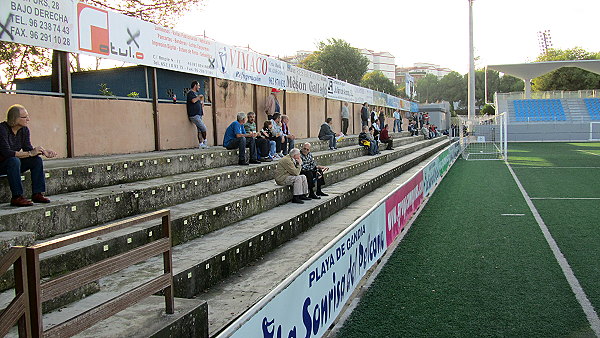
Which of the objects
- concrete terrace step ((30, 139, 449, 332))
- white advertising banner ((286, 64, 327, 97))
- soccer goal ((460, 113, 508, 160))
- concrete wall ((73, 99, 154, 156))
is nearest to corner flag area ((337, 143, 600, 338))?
concrete terrace step ((30, 139, 449, 332))

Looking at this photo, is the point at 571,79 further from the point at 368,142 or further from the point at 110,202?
the point at 110,202

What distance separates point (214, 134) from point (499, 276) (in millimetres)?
8153

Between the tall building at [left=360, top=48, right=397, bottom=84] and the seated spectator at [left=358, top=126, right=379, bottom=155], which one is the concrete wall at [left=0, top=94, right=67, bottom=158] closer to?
the seated spectator at [left=358, top=126, right=379, bottom=155]

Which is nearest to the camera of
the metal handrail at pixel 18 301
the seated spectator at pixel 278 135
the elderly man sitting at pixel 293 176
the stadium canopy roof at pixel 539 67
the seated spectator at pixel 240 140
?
the metal handrail at pixel 18 301

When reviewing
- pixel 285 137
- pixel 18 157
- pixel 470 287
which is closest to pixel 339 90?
pixel 285 137

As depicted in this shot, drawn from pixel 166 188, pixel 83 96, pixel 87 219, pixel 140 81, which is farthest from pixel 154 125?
pixel 87 219

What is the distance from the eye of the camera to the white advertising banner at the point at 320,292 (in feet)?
10.1

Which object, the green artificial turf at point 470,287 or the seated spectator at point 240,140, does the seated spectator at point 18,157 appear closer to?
the green artificial turf at point 470,287

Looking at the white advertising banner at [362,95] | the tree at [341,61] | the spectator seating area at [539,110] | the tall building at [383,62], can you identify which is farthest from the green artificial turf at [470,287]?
the tall building at [383,62]

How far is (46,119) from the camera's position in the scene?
26.4 feet

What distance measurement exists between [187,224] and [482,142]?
30086mm

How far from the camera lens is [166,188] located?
719 cm

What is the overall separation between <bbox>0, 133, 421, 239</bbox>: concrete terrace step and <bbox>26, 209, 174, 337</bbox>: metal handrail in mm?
2145

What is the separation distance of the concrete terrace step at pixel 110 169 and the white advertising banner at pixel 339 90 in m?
12.4
